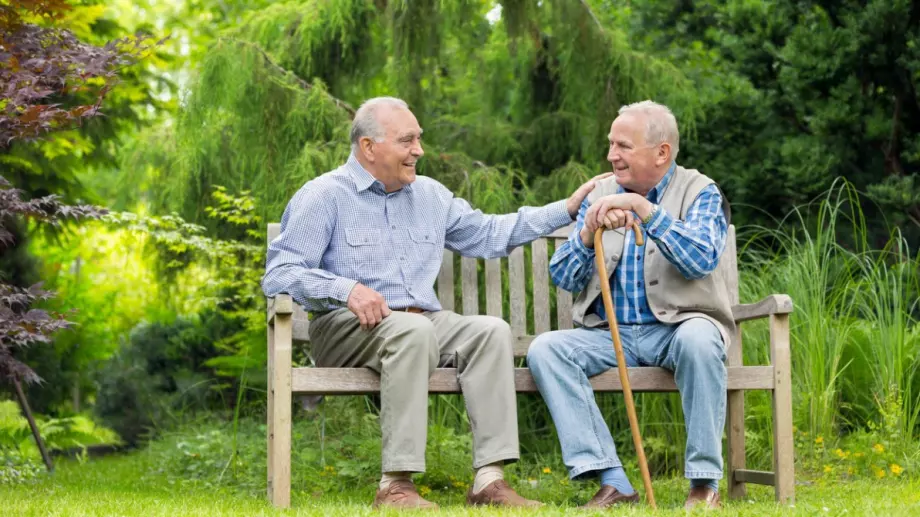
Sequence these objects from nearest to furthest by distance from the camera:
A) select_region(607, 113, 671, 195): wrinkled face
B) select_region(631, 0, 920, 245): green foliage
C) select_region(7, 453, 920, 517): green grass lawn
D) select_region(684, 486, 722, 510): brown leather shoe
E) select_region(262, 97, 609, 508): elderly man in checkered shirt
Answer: select_region(7, 453, 920, 517): green grass lawn, select_region(684, 486, 722, 510): brown leather shoe, select_region(262, 97, 609, 508): elderly man in checkered shirt, select_region(607, 113, 671, 195): wrinkled face, select_region(631, 0, 920, 245): green foliage

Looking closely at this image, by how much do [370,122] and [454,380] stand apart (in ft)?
3.22

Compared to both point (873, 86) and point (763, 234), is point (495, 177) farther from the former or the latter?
point (873, 86)

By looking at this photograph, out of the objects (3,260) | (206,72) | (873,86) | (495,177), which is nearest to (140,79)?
(3,260)

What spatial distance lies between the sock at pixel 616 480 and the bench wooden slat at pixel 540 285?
90 cm

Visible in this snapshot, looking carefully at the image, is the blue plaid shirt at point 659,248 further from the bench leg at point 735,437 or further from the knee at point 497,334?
the bench leg at point 735,437

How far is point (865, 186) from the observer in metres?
6.72

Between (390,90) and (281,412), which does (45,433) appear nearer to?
(390,90)

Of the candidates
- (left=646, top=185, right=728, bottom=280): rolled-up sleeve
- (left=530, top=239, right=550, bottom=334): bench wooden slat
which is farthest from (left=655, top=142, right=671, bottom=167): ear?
(left=530, top=239, right=550, bottom=334): bench wooden slat

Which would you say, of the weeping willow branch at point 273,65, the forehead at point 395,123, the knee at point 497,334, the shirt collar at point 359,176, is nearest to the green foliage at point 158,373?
the weeping willow branch at point 273,65

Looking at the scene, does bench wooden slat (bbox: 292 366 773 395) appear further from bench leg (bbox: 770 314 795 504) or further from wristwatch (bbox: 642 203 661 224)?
wristwatch (bbox: 642 203 661 224)

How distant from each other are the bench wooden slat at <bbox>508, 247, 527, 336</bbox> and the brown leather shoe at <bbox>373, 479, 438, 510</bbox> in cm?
102

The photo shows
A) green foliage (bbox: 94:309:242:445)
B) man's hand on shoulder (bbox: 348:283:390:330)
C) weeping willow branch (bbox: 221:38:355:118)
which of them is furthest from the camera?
green foliage (bbox: 94:309:242:445)

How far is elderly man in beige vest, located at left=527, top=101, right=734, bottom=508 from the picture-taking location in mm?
3533

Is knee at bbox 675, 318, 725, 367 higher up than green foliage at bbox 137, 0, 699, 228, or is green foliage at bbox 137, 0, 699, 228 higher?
green foliage at bbox 137, 0, 699, 228
